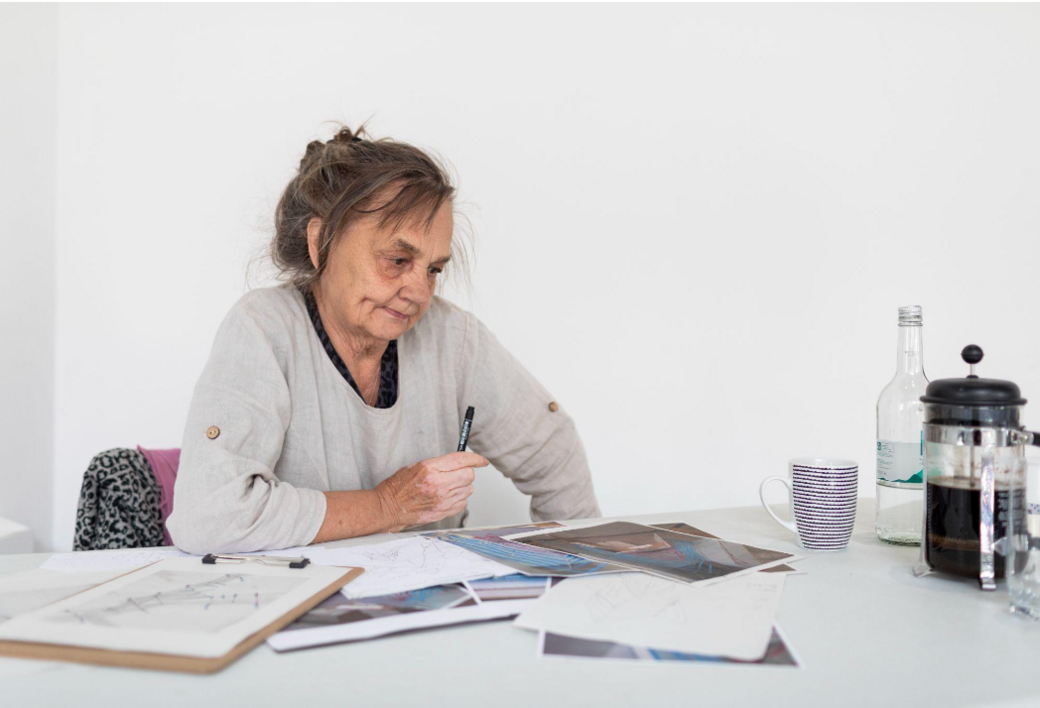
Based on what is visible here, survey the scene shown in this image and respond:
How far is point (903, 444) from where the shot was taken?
1091 millimetres

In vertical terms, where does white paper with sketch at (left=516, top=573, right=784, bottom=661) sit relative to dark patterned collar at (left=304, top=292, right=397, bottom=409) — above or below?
below

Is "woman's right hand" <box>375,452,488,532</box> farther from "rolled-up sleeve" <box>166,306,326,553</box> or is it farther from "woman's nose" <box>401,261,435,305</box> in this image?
"woman's nose" <box>401,261,435,305</box>

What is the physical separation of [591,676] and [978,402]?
0.54 meters

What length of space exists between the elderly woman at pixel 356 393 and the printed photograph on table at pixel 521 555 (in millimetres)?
148

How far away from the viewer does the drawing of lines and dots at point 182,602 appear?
711mm

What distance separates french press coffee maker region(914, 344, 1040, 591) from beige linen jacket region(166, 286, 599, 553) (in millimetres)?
788

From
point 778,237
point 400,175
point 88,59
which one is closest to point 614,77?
point 778,237

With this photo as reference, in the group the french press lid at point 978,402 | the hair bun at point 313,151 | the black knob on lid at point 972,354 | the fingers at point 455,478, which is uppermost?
the hair bun at point 313,151

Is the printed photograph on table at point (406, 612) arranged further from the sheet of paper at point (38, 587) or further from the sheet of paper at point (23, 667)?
the sheet of paper at point (38, 587)

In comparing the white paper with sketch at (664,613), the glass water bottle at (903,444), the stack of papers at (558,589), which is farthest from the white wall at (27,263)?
the glass water bottle at (903,444)

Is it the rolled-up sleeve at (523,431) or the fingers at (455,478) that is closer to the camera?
the fingers at (455,478)

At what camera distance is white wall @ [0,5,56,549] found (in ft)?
6.80

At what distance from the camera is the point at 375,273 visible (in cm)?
143

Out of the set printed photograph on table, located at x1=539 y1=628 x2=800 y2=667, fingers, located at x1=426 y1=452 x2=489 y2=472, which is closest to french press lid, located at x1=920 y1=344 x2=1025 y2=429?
printed photograph on table, located at x1=539 y1=628 x2=800 y2=667
